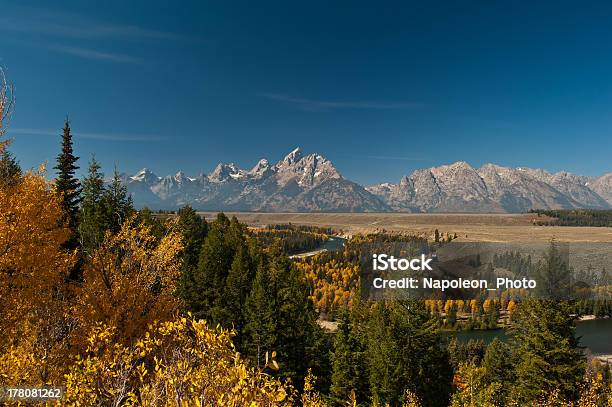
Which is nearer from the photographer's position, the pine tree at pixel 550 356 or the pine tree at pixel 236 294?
the pine tree at pixel 550 356

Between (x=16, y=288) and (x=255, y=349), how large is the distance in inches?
1154

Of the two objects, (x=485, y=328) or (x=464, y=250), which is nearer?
(x=464, y=250)

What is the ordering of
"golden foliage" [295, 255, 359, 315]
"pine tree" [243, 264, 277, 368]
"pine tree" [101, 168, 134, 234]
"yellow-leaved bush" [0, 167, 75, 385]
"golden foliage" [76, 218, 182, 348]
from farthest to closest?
"golden foliage" [295, 255, 359, 315] < "pine tree" [101, 168, 134, 234] < "pine tree" [243, 264, 277, 368] < "golden foliage" [76, 218, 182, 348] < "yellow-leaved bush" [0, 167, 75, 385]

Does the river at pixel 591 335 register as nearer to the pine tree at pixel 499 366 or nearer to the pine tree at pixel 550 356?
the pine tree at pixel 499 366

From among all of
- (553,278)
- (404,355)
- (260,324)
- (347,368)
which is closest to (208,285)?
(260,324)

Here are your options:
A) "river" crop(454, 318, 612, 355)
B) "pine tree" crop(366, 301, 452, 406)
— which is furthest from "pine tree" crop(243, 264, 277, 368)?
"river" crop(454, 318, 612, 355)

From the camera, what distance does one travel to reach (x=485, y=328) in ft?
432

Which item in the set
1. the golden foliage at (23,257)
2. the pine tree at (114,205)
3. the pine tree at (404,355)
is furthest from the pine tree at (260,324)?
the golden foliage at (23,257)

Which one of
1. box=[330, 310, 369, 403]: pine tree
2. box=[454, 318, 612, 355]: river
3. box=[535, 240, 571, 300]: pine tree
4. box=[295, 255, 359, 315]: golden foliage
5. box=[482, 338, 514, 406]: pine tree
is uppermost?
box=[535, 240, 571, 300]: pine tree

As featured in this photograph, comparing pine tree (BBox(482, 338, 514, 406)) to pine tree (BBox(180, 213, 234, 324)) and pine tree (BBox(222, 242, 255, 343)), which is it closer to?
pine tree (BBox(222, 242, 255, 343))

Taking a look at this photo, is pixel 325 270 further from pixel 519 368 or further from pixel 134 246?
pixel 134 246

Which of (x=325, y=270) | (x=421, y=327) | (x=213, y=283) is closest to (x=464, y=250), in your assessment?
(x=421, y=327)

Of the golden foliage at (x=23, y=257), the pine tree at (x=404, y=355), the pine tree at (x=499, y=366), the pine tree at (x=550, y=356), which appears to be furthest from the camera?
the pine tree at (x=499, y=366)

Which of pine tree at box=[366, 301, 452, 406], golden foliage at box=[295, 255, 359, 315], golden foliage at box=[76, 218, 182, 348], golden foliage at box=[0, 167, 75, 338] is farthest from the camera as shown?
golden foliage at box=[295, 255, 359, 315]
